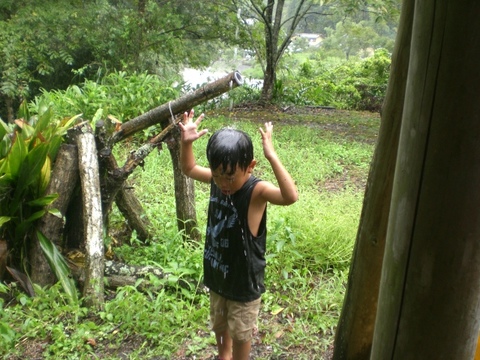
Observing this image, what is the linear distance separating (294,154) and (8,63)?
6469 mm

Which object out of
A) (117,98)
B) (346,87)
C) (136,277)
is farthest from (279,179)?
(346,87)

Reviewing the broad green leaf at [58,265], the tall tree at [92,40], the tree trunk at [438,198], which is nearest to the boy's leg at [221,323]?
the broad green leaf at [58,265]

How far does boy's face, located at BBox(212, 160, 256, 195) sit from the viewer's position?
2.04 metres

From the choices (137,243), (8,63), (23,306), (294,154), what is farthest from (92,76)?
(23,306)

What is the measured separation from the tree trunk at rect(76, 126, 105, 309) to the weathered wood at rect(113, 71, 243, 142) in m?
0.25

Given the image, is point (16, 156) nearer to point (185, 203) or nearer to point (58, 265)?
point (58, 265)

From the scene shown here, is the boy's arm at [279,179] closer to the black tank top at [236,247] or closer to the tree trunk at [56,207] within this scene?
the black tank top at [236,247]

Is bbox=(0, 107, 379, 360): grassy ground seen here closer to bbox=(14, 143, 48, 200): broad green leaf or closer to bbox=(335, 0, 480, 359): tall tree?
bbox=(14, 143, 48, 200): broad green leaf

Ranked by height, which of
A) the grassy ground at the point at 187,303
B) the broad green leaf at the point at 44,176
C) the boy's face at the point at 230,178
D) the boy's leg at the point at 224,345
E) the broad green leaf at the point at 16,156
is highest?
the boy's face at the point at 230,178

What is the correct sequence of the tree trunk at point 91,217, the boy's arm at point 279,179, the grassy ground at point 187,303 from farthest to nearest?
the tree trunk at point 91,217
the grassy ground at point 187,303
the boy's arm at point 279,179

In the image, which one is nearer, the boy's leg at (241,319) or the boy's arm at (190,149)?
the boy's leg at (241,319)

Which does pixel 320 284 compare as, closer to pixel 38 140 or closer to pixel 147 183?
pixel 38 140

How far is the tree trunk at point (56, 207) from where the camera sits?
130 inches

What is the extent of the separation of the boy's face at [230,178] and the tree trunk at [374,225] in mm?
542
